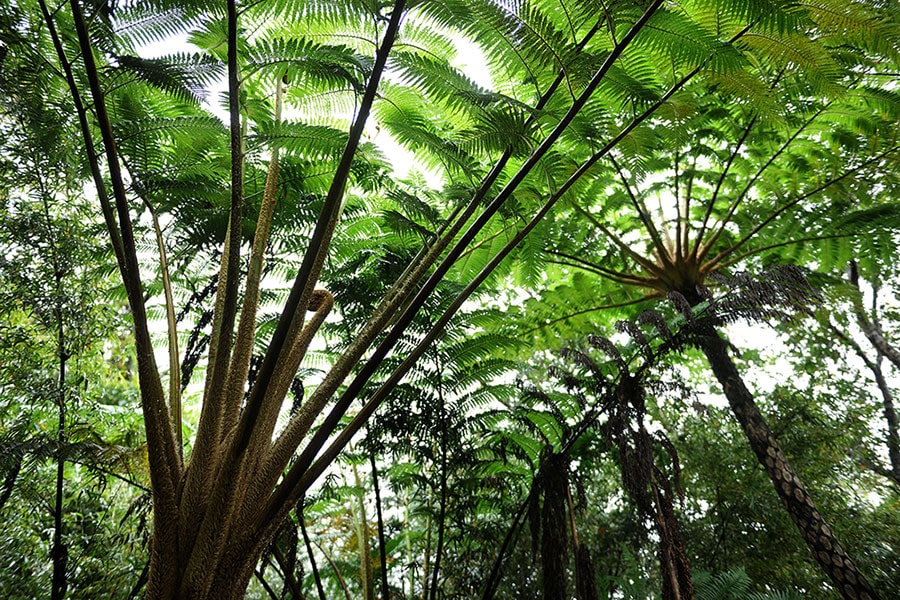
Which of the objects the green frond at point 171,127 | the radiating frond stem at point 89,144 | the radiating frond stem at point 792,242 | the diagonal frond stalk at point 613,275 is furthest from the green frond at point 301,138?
the radiating frond stem at point 792,242

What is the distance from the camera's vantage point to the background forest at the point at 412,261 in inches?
47.8

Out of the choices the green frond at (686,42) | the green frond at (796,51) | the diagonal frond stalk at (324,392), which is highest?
the green frond at (796,51)

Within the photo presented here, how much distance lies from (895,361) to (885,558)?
2.72 meters

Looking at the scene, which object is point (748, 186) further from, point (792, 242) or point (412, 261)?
point (412, 261)

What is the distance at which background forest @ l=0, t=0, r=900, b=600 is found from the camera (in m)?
1.21

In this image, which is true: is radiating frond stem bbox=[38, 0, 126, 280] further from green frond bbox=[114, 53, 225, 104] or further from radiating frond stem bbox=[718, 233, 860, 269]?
radiating frond stem bbox=[718, 233, 860, 269]

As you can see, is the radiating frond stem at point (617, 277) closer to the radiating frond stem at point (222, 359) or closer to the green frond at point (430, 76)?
the green frond at point (430, 76)

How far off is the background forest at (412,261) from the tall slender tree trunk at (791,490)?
0.01 meters

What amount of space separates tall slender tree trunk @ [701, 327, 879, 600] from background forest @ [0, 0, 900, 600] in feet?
0.05

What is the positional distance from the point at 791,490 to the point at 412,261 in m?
2.02

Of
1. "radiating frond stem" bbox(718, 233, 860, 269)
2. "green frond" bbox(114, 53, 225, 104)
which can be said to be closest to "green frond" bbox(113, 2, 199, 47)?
"green frond" bbox(114, 53, 225, 104)

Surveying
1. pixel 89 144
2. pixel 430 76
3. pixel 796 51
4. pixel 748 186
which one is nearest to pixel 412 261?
pixel 430 76

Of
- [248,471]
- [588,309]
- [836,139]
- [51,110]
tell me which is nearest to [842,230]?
[836,139]

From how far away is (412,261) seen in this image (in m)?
1.94
